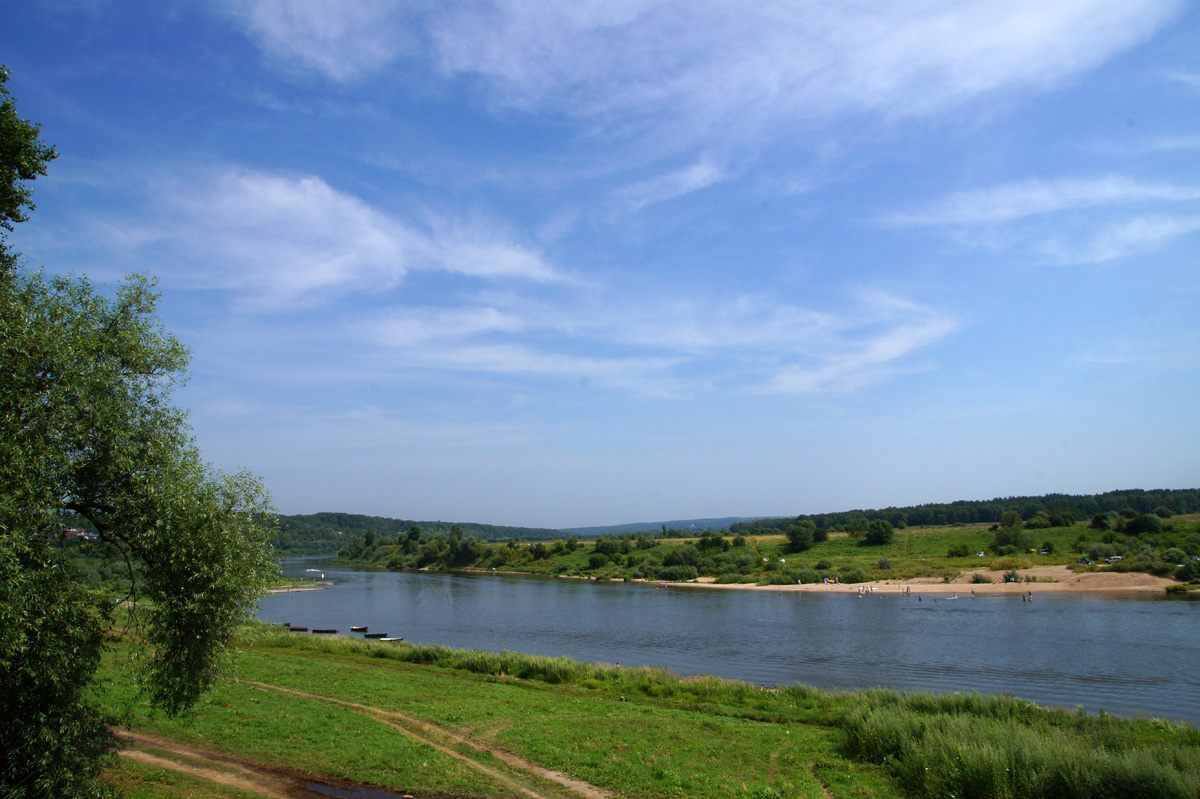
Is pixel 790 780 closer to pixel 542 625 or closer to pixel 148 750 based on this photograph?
pixel 148 750

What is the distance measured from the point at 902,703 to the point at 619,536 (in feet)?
397

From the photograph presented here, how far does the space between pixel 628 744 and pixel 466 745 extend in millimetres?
3932

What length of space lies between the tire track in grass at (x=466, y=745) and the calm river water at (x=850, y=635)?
21.6 meters

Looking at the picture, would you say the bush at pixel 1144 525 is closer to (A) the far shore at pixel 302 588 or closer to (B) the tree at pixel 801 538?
(B) the tree at pixel 801 538

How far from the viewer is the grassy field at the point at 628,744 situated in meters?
12.7

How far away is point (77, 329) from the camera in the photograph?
971 cm

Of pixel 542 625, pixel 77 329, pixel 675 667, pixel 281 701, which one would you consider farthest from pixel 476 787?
pixel 542 625

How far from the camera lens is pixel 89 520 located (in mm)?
9664

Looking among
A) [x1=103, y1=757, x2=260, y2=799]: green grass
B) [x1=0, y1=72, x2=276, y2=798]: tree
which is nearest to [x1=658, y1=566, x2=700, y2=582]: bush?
[x1=103, y1=757, x2=260, y2=799]: green grass

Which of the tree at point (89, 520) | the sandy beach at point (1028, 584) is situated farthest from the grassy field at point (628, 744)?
the sandy beach at point (1028, 584)

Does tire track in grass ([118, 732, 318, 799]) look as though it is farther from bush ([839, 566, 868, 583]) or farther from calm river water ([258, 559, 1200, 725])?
bush ([839, 566, 868, 583])

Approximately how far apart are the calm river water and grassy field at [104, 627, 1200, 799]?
487 inches

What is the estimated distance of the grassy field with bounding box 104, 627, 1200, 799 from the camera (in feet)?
41.5

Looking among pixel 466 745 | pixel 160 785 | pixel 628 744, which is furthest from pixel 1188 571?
pixel 160 785
